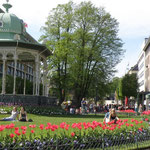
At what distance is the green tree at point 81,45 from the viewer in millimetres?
37875

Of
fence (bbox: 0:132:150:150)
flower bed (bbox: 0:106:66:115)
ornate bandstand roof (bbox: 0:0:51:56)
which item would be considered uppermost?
ornate bandstand roof (bbox: 0:0:51:56)

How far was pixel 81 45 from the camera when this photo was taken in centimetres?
3872

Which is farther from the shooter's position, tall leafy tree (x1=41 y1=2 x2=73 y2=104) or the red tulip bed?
tall leafy tree (x1=41 y1=2 x2=73 y2=104)

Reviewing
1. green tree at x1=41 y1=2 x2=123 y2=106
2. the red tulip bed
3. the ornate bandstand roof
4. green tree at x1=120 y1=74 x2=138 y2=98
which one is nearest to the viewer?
the red tulip bed

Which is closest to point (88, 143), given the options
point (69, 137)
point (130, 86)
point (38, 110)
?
point (69, 137)

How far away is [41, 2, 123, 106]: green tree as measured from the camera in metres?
37.9

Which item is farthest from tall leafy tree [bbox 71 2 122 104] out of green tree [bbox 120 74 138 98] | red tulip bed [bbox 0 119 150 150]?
green tree [bbox 120 74 138 98]

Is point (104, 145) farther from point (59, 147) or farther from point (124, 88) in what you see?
point (124, 88)

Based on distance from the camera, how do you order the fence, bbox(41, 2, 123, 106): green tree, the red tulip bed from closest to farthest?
the fence, the red tulip bed, bbox(41, 2, 123, 106): green tree

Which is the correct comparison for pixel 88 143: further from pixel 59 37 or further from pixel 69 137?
pixel 59 37

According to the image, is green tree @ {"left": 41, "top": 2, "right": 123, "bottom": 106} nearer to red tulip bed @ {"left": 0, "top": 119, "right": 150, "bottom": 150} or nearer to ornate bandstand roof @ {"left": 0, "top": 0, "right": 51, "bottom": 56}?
ornate bandstand roof @ {"left": 0, "top": 0, "right": 51, "bottom": 56}

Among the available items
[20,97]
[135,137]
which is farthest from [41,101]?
[135,137]

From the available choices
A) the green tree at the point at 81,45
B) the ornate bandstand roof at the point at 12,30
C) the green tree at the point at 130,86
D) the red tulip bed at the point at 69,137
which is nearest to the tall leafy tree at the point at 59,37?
the green tree at the point at 81,45

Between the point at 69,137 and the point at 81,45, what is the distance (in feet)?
102
